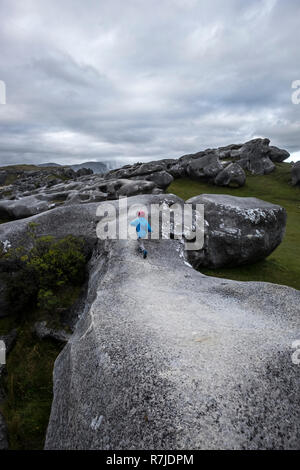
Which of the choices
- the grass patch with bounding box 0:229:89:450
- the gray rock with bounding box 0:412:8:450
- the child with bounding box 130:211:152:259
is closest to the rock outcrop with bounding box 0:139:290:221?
the grass patch with bounding box 0:229:89:450

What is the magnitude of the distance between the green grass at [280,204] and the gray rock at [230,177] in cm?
107

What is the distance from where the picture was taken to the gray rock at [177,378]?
555 centimetres

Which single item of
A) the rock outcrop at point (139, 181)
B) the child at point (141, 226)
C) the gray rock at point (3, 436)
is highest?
the rock outcrop at point (139, 181)

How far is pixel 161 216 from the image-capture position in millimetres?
19594

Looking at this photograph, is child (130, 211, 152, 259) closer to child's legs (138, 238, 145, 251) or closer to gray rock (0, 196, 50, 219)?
child's legs (138, 238, 145, 251)

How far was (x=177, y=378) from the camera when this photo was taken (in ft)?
20.9

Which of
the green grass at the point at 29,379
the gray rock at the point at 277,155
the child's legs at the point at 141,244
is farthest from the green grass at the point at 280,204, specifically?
the gray rock at the point at 277,155

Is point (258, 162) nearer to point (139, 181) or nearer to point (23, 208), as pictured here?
point (139, 181)

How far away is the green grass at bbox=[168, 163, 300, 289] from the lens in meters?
21.6

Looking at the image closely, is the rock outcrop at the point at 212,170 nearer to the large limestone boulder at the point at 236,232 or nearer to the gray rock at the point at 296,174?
the gray rock at the point at 296,174

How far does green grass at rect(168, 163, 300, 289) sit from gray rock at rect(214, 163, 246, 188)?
1068 millimetres

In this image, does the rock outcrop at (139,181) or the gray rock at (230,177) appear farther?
the gray rock at (230,177)

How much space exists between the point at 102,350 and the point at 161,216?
13.1 meters
